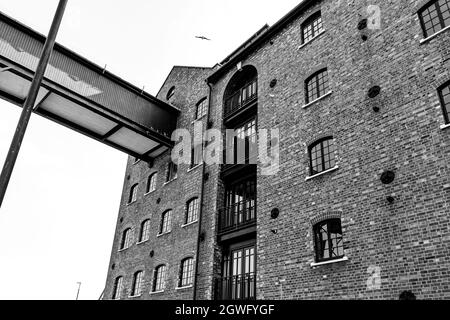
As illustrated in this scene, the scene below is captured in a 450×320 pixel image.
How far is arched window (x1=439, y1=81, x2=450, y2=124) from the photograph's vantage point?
9.30 metres

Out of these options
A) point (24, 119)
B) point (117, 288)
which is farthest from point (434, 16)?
point (117, 288)

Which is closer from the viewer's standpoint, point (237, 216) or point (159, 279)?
point (237, 216)

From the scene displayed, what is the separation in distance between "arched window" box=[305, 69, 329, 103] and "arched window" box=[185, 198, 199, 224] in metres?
6.77

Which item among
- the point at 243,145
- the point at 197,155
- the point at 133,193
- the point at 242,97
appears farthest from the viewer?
the point at 133,193

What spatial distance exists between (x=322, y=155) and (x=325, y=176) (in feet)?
2.96

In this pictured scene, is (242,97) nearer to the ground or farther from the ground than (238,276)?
farther from the ground

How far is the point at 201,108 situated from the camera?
64.1 ft

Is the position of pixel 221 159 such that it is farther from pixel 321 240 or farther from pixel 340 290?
pixel 340 290

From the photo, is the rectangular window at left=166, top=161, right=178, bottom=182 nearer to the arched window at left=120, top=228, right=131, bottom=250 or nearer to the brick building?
the brick building

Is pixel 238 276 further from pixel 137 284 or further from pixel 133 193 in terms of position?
pixel 133 193

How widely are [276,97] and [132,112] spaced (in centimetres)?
763

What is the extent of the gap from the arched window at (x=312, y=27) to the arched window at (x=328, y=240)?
681 centimetres

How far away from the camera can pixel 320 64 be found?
13.1 metres
